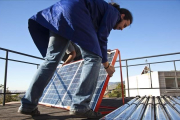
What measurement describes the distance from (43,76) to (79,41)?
0.43m

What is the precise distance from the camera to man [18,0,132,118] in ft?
3.49

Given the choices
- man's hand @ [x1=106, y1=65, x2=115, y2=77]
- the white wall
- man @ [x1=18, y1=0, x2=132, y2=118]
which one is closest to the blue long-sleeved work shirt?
man @ [x1=18, y1=0, x2=132, y2=118]

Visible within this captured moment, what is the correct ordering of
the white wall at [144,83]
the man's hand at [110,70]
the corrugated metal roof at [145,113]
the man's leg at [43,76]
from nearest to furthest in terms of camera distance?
the corrugated metal roof at [145,113] → the man's leg at [43,76] → the man's hand at [110,70] → the white wall at [144,83]

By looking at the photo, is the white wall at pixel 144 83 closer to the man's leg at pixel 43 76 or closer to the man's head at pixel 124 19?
the man's head at pixel 124 19

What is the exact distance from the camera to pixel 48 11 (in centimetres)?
123

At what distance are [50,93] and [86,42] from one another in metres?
1.35

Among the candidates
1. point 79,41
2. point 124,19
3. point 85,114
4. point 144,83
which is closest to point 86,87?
point 85,114

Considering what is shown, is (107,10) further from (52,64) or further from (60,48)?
(52,64)

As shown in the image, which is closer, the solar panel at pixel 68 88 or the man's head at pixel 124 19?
the solar panel at pixel 68 88

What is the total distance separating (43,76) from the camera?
1.15 m

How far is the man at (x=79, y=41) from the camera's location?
1.06 metres

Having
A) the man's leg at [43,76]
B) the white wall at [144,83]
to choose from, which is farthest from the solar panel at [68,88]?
the white wall at [144,83]

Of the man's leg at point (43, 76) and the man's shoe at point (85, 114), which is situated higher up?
the man's leg at point (43, 76)

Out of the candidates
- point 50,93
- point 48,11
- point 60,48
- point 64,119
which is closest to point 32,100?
point 64,119
